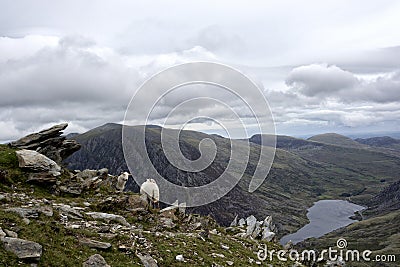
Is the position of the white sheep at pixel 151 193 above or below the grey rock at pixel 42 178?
below

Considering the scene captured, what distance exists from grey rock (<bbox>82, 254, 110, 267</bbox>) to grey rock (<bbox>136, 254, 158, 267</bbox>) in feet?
8.58

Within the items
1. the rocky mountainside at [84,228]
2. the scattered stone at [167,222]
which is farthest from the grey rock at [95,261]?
the scattered stone at [167,222]

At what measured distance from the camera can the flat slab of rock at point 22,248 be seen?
13969 millimetres

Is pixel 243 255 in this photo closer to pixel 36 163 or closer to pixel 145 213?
pixel 145 213

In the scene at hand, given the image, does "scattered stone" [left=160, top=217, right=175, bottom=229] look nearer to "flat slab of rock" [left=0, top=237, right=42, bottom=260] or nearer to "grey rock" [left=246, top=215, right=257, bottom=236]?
"flat slab of rock" [left=0, top=237, right=42, bottom=260]

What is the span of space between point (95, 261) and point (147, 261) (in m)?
3.45

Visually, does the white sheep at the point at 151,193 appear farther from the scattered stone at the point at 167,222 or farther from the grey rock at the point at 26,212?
the grey rock at the point at 26,212

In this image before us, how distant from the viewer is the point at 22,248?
14.3m

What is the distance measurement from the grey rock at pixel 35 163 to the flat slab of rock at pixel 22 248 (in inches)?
617

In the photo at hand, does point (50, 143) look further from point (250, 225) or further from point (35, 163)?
point (250, 225)

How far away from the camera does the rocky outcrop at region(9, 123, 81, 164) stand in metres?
36.2

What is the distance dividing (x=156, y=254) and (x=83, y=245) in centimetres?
475

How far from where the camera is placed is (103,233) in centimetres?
1984

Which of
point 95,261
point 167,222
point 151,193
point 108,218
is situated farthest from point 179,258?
point 151,193
